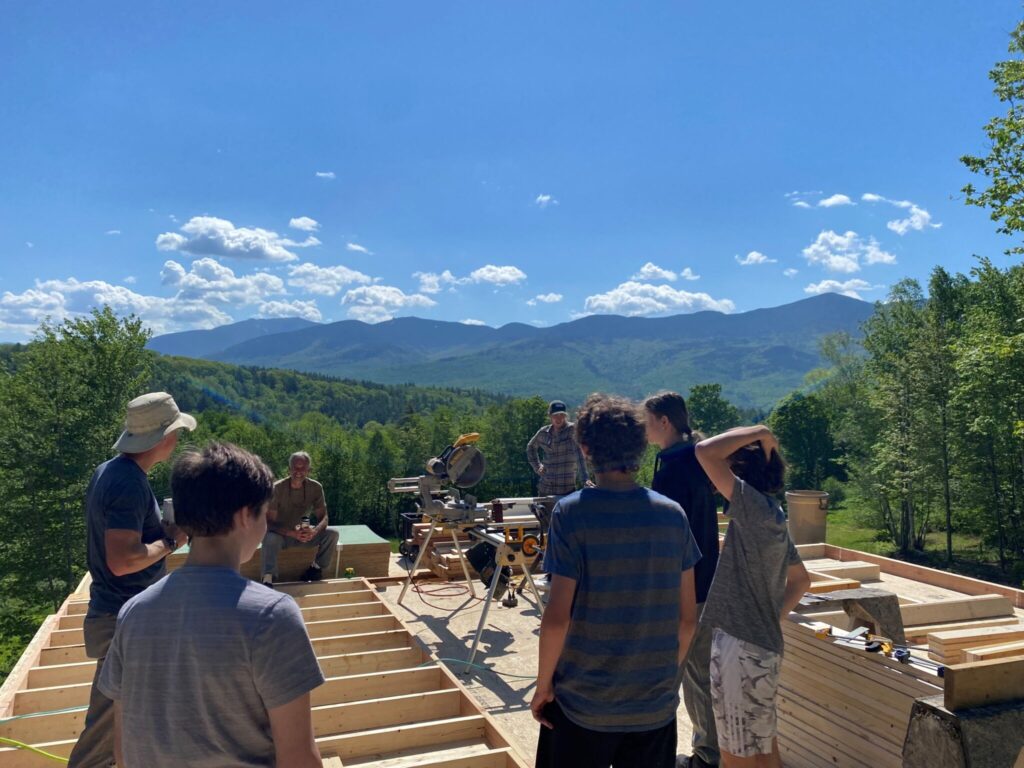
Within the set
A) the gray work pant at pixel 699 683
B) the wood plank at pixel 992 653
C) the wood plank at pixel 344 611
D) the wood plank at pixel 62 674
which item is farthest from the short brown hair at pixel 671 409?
the wood plank at pixel 62 674

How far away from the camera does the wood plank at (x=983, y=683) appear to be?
3.01 metres

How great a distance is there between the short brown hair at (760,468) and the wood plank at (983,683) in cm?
116

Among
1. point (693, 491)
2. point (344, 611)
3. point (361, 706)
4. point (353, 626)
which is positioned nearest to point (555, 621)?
point (693, 491)

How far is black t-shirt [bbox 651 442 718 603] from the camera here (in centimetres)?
362

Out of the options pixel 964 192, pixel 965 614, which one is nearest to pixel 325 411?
pixel 964 192

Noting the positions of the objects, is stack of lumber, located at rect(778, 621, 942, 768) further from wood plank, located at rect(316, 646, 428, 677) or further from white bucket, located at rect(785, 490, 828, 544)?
white bucket, located at rect(785, 490, 828, 544)

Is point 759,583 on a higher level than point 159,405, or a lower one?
lower

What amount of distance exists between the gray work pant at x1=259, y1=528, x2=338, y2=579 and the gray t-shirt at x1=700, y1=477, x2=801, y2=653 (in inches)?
198

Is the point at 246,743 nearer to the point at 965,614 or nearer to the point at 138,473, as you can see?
the point at 138,473

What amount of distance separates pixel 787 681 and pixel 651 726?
7.91 ft

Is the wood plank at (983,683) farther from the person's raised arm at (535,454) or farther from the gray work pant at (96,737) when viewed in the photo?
the person's raised arm at (535,454)

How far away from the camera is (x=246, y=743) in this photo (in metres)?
1.53

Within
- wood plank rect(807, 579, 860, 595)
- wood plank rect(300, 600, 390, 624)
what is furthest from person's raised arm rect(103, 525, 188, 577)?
wood plank rect(807, 579, 860, 595)

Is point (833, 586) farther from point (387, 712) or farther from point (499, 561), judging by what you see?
point (387, 712)
